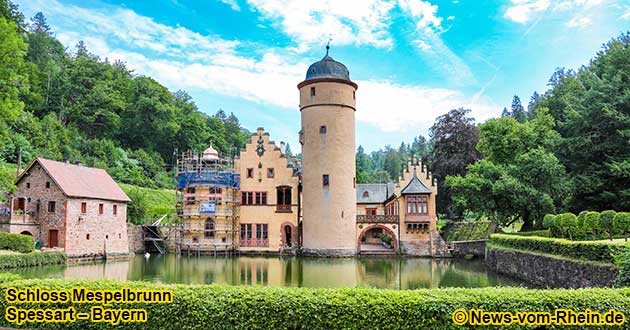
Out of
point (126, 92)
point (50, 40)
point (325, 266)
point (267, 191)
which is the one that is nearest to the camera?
point (325, 266)

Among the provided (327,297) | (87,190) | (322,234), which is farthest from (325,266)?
(327,297)

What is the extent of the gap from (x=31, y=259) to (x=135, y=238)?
11.0 meters

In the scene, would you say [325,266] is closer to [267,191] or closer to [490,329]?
[267,191]

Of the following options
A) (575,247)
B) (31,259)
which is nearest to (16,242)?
(31,259)

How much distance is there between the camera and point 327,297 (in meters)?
7.81

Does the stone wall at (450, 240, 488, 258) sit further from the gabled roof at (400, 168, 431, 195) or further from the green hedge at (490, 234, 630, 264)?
the green hedge at (490, 234, 630, 264)

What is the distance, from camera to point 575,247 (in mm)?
16078

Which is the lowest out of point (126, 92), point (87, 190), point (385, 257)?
point (385, 257)

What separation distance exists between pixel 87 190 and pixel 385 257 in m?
19.2

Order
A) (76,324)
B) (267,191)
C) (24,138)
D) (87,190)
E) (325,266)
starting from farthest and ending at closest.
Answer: (24,138) → (267,191) → (87,190) → (325,266) → (76,324)

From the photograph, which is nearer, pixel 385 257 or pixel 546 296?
pixel 546 296

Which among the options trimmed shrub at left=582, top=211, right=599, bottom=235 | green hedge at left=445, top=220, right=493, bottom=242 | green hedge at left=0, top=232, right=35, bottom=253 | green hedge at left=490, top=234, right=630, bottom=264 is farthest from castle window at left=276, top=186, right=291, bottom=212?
trimmed shrub at left=582, top=211, right=599, bottom=235

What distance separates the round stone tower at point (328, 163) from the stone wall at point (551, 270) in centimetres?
1072

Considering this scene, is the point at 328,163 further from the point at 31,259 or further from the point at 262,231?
the point at 31,259
